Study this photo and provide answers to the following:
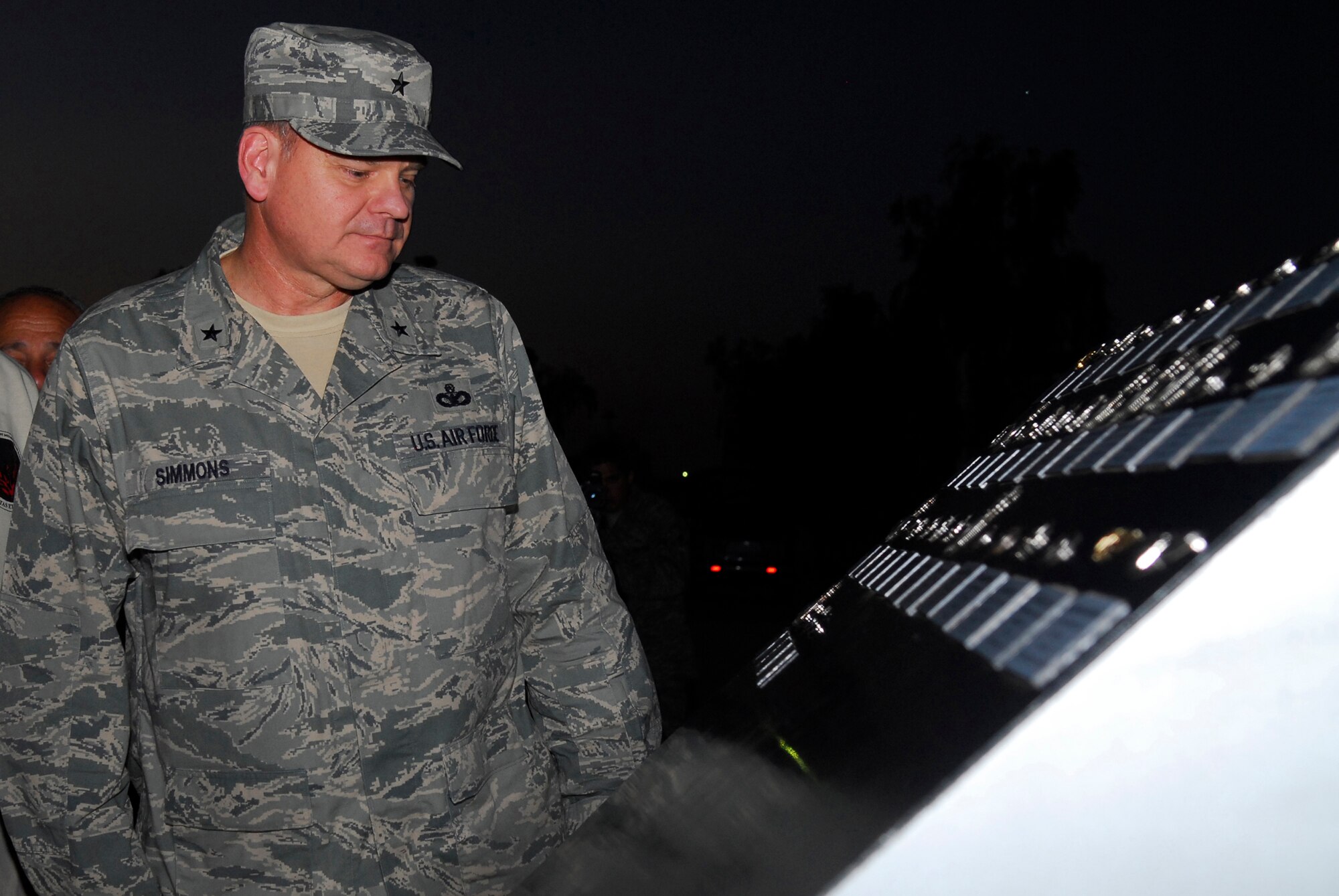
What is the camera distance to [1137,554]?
439mm

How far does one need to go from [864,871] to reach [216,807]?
1.86m

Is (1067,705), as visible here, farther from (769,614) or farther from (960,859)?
(769,614)

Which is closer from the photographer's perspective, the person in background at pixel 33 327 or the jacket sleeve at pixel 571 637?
the jacket sleeve at pixel 571 637

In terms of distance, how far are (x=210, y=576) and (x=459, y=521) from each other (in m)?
0.46

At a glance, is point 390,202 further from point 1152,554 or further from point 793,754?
point 1152,554

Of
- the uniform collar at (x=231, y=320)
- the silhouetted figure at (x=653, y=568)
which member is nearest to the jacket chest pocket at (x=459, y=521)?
the uniform collar at (x=231, y=320)

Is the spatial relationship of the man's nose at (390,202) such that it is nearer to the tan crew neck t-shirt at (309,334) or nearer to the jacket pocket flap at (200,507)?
the tan crew neck t-shirt at (309,334)

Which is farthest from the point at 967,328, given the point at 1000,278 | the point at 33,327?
the point at 33,327

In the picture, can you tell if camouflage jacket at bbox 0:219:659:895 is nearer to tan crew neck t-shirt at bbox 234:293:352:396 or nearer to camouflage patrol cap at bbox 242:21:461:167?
tan crew neck t-shirt at bbox 234:293:352:396

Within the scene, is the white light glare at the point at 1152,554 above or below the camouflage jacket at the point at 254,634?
above

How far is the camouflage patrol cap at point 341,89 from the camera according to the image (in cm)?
212

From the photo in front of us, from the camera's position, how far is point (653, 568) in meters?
7.14

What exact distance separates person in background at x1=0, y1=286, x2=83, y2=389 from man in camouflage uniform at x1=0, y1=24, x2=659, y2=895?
1934 mm

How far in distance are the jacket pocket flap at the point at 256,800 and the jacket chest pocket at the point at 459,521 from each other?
35 cm
